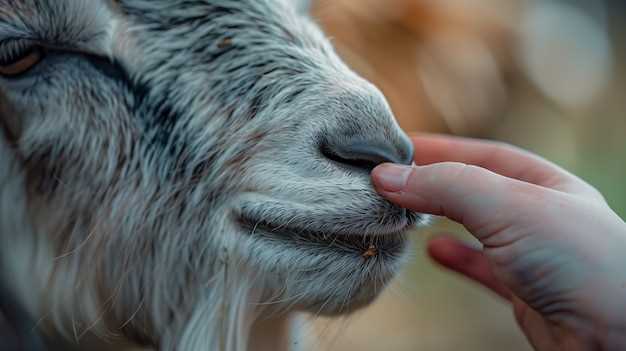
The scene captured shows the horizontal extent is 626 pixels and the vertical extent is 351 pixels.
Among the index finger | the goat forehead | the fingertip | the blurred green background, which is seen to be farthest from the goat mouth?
A: the blurred green background

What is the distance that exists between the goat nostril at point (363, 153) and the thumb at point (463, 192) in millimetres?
34

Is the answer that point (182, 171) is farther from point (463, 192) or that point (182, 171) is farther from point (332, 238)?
point (463, 192)

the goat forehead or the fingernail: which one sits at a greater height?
the goat forehead

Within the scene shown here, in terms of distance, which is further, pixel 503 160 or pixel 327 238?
pixel 503 160

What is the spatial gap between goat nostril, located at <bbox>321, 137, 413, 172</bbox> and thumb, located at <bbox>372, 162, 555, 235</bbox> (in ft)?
0.11

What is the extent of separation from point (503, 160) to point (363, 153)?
0.57m

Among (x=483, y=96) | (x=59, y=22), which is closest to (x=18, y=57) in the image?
(x=59, y=22)

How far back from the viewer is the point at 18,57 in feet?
4.73

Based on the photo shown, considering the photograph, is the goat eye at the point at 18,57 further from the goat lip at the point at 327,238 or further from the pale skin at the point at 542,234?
the pale skin at the point at 542,234

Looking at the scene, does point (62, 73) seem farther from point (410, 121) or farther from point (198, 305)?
point (410, 121)

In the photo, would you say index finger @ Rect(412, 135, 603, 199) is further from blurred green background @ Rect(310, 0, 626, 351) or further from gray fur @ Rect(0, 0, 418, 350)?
blurred green background @ Rect(310, 0, 626, 351)

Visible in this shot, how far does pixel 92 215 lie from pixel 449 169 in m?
0.78

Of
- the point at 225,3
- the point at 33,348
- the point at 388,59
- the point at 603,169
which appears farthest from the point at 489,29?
the point at 33,348

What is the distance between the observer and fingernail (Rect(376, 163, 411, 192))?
126 centimetres
